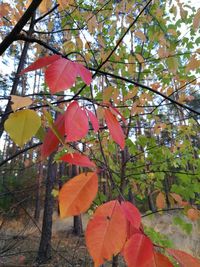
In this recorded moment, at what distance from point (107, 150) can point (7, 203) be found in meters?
10.5

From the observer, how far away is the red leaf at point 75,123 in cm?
55

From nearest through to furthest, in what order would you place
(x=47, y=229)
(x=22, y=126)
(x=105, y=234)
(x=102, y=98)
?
(x=105, y=234) → (x=22, y=126) → (x=102, y=98) → (x=47, y=229)

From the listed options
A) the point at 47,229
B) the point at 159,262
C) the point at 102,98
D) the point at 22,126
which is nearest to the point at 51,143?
the point at 22,126

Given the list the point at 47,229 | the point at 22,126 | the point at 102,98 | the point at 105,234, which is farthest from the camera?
the point at 47,229

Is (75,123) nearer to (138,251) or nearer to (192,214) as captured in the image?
(138,251)

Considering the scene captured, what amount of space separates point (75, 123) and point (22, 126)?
12 cm

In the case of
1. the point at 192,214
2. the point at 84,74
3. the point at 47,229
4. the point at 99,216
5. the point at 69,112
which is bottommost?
the point at 47,229

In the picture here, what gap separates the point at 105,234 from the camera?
1.59 feet

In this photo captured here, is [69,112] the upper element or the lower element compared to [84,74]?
lower

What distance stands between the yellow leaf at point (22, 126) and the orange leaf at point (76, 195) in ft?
0.48

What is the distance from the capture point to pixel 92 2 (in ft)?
8.34

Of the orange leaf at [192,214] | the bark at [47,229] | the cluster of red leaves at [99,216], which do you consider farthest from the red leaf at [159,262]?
the bark at [47,229]

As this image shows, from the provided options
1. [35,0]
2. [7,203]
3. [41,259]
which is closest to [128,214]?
[35,0]

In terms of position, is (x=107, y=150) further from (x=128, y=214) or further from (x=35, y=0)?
(x=128, y=214)
